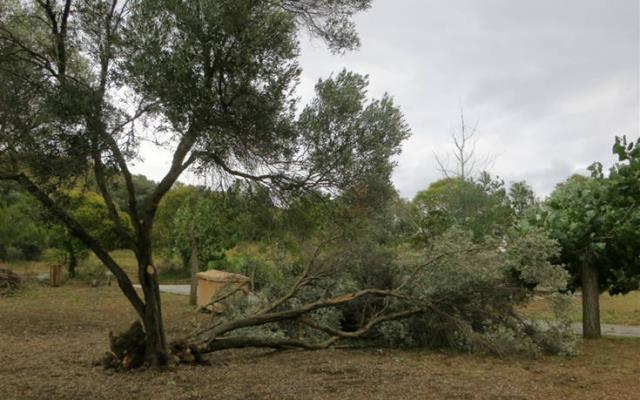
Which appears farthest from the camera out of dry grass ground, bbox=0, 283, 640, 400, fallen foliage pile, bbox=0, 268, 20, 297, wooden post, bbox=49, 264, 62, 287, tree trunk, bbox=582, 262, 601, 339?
wooden post, bbox=49, 264, 62, 287

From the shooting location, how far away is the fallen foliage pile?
18.5 m

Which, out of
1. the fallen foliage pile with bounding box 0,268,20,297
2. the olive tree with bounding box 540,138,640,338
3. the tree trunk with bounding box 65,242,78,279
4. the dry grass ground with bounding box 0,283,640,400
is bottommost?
the dry grass ground with bounding box 0,283,640,400

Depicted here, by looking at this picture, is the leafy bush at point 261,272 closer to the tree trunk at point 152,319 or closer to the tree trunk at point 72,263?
the tree trunk at point 152,319

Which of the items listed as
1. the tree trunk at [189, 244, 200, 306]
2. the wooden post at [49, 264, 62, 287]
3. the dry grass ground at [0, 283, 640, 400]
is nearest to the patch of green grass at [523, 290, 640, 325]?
the dry grass ground at [0, 283, 640, 400]

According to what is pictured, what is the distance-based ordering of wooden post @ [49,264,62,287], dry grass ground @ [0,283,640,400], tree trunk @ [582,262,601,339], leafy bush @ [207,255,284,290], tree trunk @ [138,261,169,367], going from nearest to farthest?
1. dry grass ground @ [0,283,640,400]
2. tree trunk @ [138,261,169,367]
3. tree trunk @ [582,262,601,339]
4. leafy bush @ [207,255,284,290]
5. wooden post @ [49,264,62,287]

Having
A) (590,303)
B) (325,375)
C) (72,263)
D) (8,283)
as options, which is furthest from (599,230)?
(72,263)

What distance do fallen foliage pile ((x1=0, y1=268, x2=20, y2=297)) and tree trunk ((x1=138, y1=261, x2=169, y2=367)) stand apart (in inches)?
531

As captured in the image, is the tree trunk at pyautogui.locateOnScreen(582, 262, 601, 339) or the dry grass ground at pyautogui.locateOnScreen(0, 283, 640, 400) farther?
the tree trunk at pyautogui.locateOnScreen(582, 262, 601, 339)

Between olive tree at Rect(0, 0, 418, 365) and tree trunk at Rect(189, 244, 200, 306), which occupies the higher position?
olive tree at Rect(0, 0, 418, 365)

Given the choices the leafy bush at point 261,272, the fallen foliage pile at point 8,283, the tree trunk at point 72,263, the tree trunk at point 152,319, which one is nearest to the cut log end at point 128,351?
the tree trunk at point 152,319

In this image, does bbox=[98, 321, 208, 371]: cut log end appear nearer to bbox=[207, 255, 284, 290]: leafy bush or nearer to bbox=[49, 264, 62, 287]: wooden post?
bbox=[207, 255, 284, 290]: leafy bush

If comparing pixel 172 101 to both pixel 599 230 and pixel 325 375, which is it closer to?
pixel 325 375

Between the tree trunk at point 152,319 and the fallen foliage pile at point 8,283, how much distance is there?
13.5 meters

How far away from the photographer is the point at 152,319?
A: 7.20 meters
